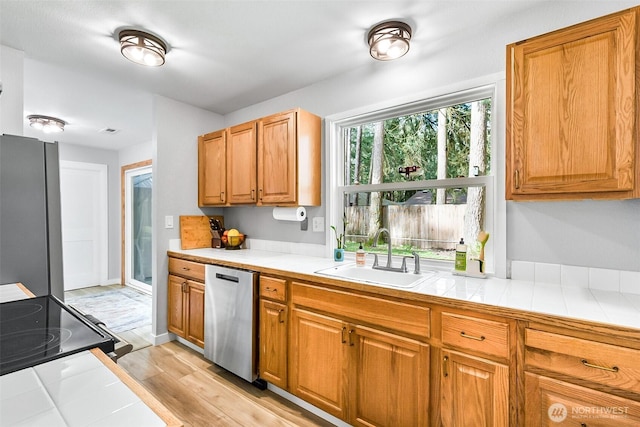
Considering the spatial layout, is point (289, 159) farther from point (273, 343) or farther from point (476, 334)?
point (476, 334)

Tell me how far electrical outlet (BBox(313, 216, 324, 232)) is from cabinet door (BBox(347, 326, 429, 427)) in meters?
1.13

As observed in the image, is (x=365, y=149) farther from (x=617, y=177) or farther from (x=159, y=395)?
(x=159, y=395)

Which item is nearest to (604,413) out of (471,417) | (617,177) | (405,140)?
(471,417)

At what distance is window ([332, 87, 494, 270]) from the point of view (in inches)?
78.2

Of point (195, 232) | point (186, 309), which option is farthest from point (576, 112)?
point (195, 232)

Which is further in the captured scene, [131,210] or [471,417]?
[131,210]

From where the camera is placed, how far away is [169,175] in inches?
121

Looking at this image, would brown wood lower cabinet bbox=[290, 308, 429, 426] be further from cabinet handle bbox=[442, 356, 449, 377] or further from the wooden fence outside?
the wooden fence outside

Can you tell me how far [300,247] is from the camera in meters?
2.82

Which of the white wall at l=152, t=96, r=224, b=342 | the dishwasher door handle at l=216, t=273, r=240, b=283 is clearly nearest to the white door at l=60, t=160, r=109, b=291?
the white wall at l=152, t=96, r=224, b=342

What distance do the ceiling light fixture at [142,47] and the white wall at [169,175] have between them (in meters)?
1.00

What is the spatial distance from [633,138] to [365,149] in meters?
1.62

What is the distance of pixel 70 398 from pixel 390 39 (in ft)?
→ 7.12

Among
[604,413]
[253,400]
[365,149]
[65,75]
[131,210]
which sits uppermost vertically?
[65,75]
